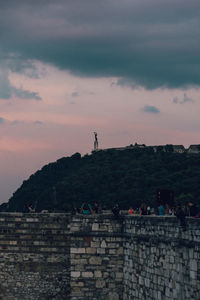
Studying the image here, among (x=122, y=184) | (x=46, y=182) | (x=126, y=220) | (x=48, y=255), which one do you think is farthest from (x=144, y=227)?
(x=46, y=182)

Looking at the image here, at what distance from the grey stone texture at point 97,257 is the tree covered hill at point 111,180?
35.0m

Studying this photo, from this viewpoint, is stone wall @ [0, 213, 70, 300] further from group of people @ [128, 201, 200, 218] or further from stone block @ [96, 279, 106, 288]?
group of people @ [128, 201, 200, 218]

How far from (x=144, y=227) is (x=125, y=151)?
83.9 metres

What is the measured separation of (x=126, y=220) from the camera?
3028 cm

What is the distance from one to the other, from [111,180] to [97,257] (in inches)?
2400

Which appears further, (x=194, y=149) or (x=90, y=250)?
(x=194, y=149)

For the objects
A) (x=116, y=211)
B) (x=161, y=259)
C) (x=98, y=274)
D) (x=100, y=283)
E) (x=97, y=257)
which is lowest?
(x=100, y=283)

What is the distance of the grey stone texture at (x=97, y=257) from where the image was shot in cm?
2447

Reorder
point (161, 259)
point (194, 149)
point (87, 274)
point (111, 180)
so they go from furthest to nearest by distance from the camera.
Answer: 1. point (194, 149)
2. point (111, 180)
3. point (87, 274)
4. point (161, 259)

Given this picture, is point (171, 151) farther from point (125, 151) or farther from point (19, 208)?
point (19, 208)

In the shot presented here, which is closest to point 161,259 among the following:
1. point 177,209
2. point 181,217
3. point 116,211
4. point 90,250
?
point 177,209

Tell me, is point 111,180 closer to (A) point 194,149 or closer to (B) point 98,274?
(A) point 194,149

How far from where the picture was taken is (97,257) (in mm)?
30750

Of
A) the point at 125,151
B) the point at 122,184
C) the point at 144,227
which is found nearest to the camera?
the point at 144,227
